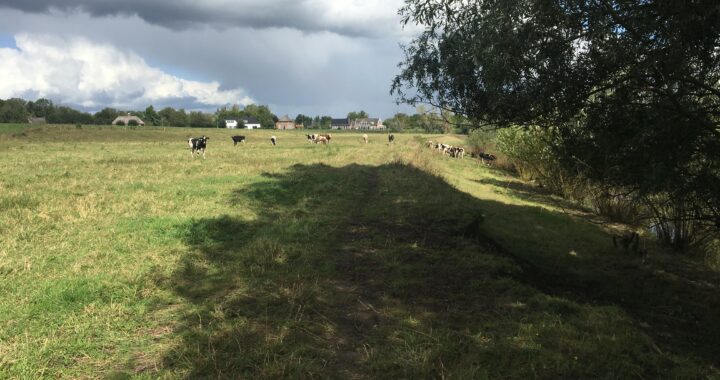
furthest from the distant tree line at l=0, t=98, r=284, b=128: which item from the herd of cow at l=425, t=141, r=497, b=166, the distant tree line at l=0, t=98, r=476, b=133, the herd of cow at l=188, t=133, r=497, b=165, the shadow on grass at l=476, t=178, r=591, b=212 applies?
the shadow on grass at l=476, t=178, r=591, b=212

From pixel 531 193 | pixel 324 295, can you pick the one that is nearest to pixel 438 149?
pixel 531 193

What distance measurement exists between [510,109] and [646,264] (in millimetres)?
5521

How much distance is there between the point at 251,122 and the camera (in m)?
163

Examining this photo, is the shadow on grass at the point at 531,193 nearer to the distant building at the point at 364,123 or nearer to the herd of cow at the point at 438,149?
the herd of cow at the point at 438,149

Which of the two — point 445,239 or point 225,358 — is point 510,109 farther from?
point 225,358

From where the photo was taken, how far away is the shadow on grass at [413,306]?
498 centimetres

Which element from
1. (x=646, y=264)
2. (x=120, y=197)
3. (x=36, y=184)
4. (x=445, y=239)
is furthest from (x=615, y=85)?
(x=36, y=184)

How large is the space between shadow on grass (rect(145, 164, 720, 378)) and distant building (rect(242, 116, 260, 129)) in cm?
15227

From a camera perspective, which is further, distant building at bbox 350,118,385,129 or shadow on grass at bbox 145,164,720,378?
distant building at bbox 350,118,385,129

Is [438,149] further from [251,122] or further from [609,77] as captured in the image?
[251,122]

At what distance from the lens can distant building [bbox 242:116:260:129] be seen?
518 feet

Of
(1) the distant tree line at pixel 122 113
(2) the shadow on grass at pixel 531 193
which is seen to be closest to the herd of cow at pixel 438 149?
(2) the shadow on grass at pixel 531 193

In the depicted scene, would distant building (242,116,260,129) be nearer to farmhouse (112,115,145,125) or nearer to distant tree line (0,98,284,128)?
distant tree line (0,98,284,128)

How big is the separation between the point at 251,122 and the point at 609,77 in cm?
16272
